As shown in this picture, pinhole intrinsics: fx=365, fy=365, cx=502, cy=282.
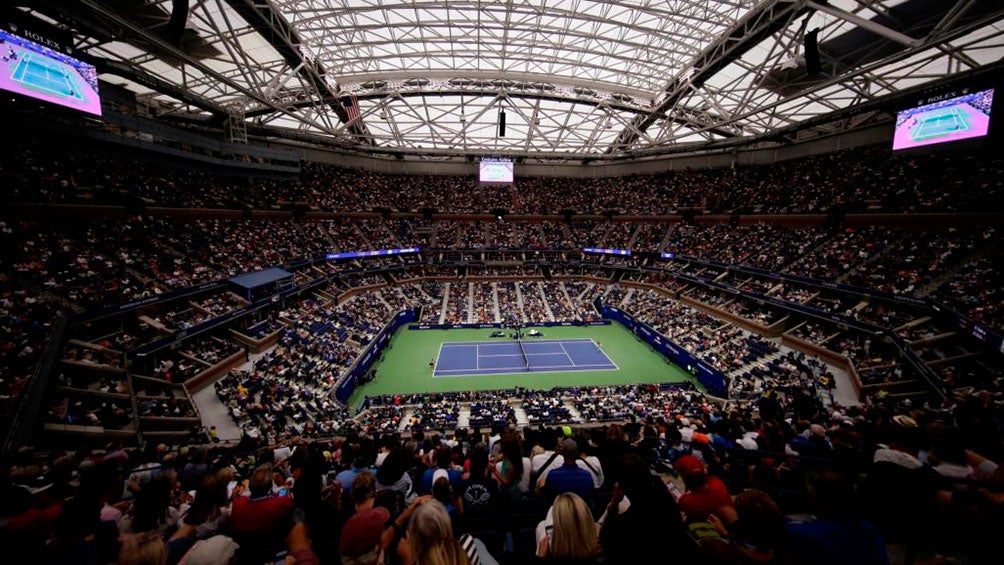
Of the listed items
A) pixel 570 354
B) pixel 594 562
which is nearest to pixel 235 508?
pixel 594 562

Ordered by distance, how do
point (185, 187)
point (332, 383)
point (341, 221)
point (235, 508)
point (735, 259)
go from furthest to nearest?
point (341, 221)
point (735, 259)
point (185, 187)
point (332, 383)
point (235, 508)

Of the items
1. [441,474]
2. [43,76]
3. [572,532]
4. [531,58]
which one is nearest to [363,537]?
[572,532]

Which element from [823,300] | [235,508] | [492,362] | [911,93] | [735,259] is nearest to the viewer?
[235,508]

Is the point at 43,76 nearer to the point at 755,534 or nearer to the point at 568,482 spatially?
the point at 568,482

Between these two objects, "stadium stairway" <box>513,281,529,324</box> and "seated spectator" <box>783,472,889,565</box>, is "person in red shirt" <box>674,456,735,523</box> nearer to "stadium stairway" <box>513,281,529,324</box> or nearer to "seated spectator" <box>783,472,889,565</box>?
"seated spectator" <box>783,472,889,565</box>

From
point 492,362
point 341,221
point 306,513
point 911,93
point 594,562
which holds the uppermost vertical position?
point 911,93

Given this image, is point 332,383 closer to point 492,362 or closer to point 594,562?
point 492,362

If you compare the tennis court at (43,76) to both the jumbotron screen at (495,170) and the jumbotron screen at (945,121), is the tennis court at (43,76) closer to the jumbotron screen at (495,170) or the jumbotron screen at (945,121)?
the jumbotron screen at (495,170)
